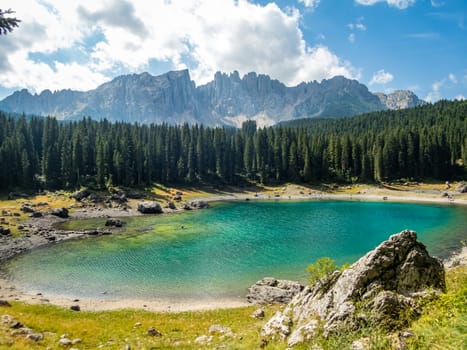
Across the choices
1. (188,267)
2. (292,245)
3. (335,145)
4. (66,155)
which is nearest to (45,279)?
(188,267)

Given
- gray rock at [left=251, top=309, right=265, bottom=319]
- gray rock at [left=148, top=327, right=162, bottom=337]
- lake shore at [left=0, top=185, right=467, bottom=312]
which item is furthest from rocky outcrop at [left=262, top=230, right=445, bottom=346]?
lake shore at [left=0, top=185, right=467, bottom=312]

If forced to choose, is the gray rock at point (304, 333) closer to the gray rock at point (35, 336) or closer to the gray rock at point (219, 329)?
the gray rock at point (219, 329)

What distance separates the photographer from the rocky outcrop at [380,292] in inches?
544

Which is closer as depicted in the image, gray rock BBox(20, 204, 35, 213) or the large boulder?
gray rock BBox(20, 204, 35, 213)

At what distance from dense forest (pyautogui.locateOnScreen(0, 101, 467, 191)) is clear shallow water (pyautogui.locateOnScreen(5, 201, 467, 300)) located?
52043 mm

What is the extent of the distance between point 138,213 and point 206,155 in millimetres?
71325

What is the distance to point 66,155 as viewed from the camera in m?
124

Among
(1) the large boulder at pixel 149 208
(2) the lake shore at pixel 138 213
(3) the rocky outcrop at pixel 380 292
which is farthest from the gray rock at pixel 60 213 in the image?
(3) the rocky outcrop at pixel 380 292

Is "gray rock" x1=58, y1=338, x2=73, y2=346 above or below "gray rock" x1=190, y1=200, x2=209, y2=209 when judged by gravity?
below

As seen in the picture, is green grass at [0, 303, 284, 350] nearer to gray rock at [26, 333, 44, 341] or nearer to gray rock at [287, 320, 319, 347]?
gray rock at [26, 333, 44, 341]

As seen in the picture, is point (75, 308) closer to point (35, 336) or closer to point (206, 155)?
point (35, 336)

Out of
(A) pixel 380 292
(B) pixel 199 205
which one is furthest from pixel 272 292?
(B) pixel 199 205

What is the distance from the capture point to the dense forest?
4828 inches

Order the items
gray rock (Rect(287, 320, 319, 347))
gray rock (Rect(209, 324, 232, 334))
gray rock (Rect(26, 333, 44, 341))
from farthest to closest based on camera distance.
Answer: gray rock (Rect(209, 324, 232, 334)) → gray rock (Rect(26, 333, 44, 341)) → gray rock (Rect(287, 320, 319, 347))
